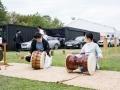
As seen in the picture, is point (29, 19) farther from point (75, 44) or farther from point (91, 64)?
point (91, 64)

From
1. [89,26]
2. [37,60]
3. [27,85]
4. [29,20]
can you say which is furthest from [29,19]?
[27,85]

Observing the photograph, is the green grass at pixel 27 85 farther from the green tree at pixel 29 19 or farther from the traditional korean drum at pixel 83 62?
the green tree at pixel 29 19

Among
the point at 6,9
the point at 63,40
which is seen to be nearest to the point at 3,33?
the point at 63,40

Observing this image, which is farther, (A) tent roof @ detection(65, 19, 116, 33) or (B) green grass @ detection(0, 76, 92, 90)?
(A) tent roof @ detection(65, 19, 116, 33)

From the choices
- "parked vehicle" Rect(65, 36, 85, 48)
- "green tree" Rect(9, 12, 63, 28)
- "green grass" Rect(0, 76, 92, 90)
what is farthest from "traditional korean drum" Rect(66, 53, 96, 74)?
"green tree" Rect(9, 12, 63, 28)

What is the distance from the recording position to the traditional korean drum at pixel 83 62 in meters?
10.6

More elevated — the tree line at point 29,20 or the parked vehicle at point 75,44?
the tree line at point 29,20

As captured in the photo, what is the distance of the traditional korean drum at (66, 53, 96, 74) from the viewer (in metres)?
10.6

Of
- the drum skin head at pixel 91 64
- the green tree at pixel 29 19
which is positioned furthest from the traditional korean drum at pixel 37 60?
the green tree at pixel 29 19

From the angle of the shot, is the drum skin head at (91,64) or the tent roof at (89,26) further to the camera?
the tent roof at (89,26)

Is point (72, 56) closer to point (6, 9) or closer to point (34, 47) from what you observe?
point (34, 47)

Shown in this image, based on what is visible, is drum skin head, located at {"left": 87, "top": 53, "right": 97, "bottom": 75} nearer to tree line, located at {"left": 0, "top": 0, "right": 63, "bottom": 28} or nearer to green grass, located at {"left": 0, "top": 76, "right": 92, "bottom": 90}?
green grass, located at {"left": 0, "top": 76, "right": 92, "bottom": 90}

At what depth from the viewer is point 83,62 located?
10602mm

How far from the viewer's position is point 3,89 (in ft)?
27.5
